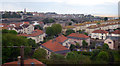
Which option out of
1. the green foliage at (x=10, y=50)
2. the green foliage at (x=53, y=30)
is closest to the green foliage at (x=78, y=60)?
the green foliage at (x=10, y=50)

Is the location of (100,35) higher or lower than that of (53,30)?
lower

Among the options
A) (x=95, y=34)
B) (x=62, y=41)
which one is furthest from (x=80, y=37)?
(x=95, y=34)

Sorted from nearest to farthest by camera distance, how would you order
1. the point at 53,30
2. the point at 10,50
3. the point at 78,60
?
the point at 78,60, the point at 10,50, the point at 53,30

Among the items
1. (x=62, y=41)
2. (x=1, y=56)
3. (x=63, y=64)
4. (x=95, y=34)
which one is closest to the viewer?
(x=63, y=64)

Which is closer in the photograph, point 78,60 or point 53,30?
point 78,60

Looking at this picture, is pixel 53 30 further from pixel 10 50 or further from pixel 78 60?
pixel 78 60

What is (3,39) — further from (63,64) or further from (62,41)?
(62,41)

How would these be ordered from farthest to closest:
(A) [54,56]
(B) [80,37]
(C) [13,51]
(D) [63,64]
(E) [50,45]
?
(B) [80,37], (E) [50,45], (A) [54,56], (C) [13,51], (D) [63,64]

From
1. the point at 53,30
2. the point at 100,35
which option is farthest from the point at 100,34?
the point at 53,30

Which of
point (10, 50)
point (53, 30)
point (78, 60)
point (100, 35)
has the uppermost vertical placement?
point (53, 30)

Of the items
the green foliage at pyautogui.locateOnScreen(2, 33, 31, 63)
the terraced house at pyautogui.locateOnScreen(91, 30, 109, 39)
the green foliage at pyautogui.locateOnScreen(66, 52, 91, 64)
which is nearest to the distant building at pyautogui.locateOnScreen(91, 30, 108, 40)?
the terraced house at pyautogui.locateOnScreen(91, 30, 109, 39)

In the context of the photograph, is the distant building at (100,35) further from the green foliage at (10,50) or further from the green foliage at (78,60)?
the green foliage at (10,50)
